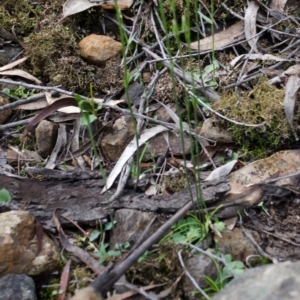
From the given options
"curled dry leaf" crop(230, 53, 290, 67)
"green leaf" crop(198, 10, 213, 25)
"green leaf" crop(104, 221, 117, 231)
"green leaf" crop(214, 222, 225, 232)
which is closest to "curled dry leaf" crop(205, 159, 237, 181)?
"green leaf" crop(214, 222, 225, 232)

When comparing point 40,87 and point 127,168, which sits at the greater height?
point 40,87

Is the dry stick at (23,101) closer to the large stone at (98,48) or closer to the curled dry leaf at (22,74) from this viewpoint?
the curled dry leaf at (22,74)

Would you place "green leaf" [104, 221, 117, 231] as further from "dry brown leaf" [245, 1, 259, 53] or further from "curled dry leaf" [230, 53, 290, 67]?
"dry brown leaf" [245, 1, 259, 53]

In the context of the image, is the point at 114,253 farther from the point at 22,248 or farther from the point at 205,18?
the point at 205,18

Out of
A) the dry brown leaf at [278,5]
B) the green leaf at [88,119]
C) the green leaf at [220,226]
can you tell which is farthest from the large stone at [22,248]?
the dry brown leaf at [278,5]

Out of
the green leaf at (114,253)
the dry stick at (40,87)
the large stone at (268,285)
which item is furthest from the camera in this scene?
the dry stick at (40,87)

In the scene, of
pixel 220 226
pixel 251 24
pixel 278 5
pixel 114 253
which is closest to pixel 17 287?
pixel 114 253
